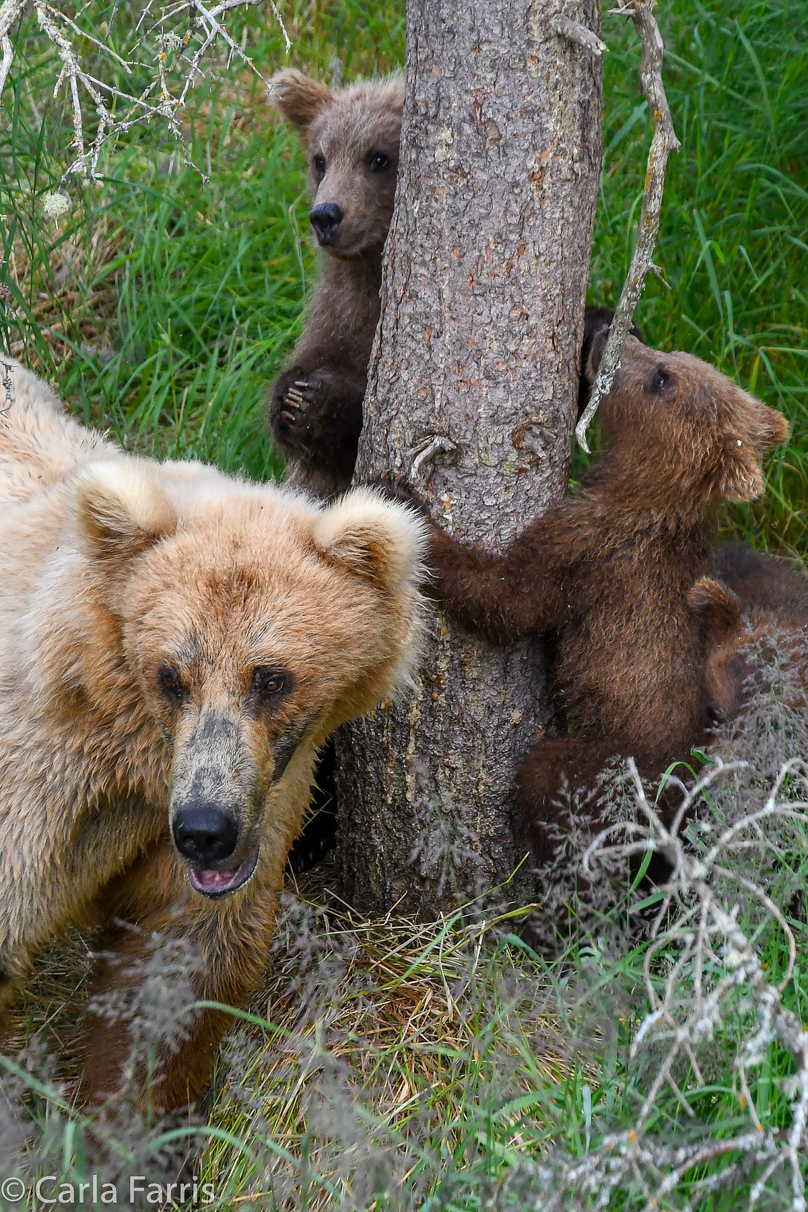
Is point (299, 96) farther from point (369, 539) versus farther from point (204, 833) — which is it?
point (204, 833)

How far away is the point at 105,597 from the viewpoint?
300 cm

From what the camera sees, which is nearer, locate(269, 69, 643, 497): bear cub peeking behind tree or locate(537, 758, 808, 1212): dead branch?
locate(537, 758, 808, 1212): dead branch

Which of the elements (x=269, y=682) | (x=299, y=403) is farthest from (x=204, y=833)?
(x=299, y=403)

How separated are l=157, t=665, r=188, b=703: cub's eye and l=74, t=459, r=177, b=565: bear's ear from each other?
0.33 meters

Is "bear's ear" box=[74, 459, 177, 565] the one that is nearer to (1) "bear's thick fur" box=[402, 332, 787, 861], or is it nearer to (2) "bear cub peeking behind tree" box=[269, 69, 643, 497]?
(1) "bear's thick fur" box=[402, 332, 787, 861]

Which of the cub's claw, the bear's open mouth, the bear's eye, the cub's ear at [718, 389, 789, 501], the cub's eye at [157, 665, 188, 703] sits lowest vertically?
the bear's open mouth

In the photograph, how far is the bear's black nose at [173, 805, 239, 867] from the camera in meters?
2.66

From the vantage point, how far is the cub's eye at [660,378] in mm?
4199

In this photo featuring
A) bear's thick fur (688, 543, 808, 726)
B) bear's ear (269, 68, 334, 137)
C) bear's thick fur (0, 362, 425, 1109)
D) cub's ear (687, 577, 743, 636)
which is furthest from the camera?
bear's ear (269, 68, 334, 137)

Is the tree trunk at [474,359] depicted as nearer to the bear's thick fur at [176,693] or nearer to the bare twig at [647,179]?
the bare twig at [647,179]

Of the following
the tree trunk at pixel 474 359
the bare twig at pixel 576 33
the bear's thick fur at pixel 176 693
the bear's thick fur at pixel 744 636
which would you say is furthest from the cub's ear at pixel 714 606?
the bare twig at pixel 576 33

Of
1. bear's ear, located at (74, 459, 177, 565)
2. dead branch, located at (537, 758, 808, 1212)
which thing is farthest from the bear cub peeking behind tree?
dead branch, located at (537, 758, 808, 1212)

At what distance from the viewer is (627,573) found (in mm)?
3979

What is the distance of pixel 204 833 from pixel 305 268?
3982mm
